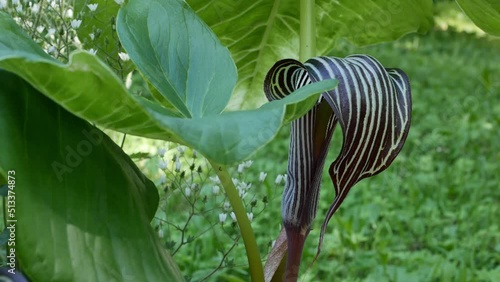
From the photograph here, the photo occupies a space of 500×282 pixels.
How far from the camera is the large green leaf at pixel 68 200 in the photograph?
73 centimetres

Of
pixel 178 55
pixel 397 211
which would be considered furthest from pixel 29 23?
pixel 397 211

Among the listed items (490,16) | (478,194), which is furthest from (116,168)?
(478,194)

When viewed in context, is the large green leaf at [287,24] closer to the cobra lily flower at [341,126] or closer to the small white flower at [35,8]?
the small white flower at [35,8]

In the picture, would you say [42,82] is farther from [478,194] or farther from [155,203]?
[478,194]

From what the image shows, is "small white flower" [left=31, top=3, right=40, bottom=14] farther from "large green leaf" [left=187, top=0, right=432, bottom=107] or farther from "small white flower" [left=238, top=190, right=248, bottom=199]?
"small white flower" [left=238, top=190, right=248, bottom=199]

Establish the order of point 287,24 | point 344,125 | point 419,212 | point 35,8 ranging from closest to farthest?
point 344,125, point 35,8, point 287,24, point 419,212

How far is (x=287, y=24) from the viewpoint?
1404 millimetres

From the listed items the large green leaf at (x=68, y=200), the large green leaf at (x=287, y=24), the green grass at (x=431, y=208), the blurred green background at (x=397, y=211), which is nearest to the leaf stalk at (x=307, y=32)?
the large green leaf at (x=287, y=24)

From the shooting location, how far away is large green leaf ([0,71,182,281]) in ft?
2.39

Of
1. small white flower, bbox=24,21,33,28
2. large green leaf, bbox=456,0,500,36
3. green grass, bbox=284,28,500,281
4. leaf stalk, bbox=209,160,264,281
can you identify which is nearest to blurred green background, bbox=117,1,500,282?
green grass, bbox=284,28,500,281

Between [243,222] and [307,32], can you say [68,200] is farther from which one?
[307,32]

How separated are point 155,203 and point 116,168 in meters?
0.11

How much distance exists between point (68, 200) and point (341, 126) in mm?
326

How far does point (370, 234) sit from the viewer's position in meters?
2.13
